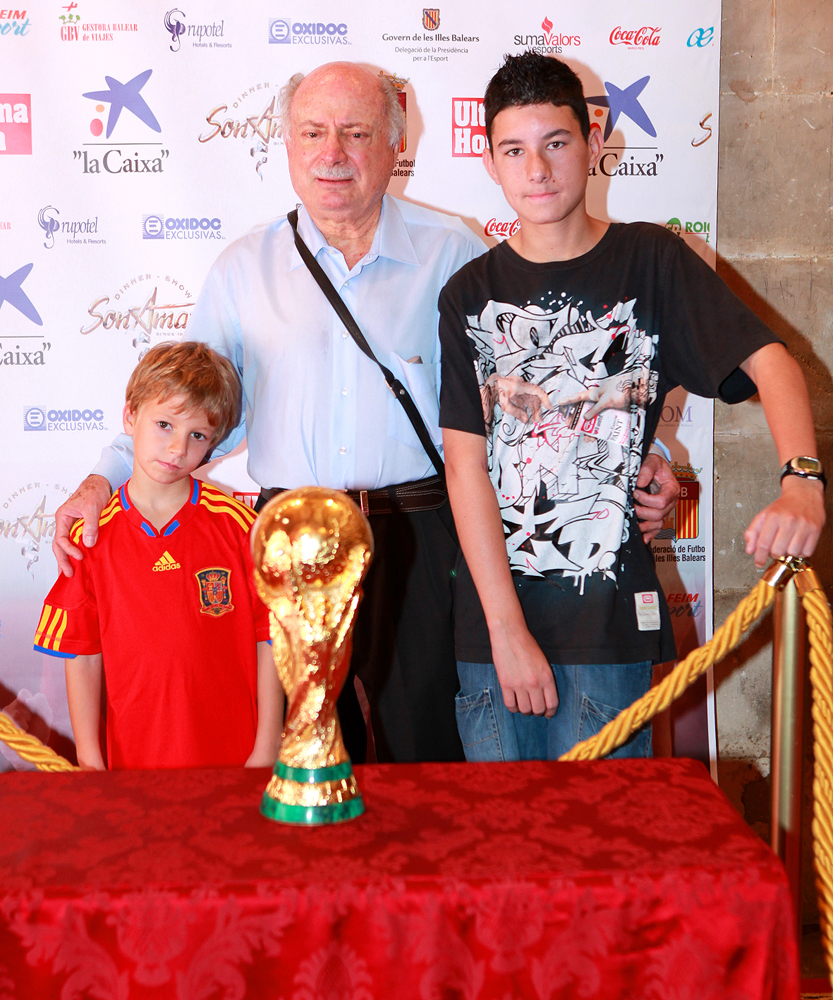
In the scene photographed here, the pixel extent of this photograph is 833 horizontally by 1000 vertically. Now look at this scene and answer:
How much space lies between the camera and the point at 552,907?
820mm

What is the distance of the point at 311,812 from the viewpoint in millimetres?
946

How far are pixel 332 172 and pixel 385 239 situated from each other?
0.21m

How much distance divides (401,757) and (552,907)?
4.62ft

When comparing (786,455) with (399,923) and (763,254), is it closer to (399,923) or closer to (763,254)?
(399,923)

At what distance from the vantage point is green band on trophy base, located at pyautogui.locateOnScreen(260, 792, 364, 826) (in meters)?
0.95

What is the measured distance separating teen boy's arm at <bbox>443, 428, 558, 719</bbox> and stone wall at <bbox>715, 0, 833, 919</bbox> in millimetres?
1480

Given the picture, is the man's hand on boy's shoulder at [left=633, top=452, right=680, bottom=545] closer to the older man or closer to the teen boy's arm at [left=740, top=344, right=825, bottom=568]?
the teen boy's arm at [left=740, top=344, right=825, bottom=568]

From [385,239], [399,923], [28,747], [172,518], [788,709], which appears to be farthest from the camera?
[385,239]

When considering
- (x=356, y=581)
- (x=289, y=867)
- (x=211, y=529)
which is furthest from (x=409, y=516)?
(x=289, y=867)

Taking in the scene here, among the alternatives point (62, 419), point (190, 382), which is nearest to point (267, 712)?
point (190, 382)

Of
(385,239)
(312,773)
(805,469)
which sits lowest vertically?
(312,773)

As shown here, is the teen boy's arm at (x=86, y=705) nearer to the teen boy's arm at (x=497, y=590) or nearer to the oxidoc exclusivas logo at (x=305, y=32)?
the teen boy's arm at (x=497, y=590)

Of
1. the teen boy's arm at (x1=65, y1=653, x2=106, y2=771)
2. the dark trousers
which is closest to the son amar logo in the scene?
the dark trousers

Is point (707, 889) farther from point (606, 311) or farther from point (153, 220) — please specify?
point (153, 220)
